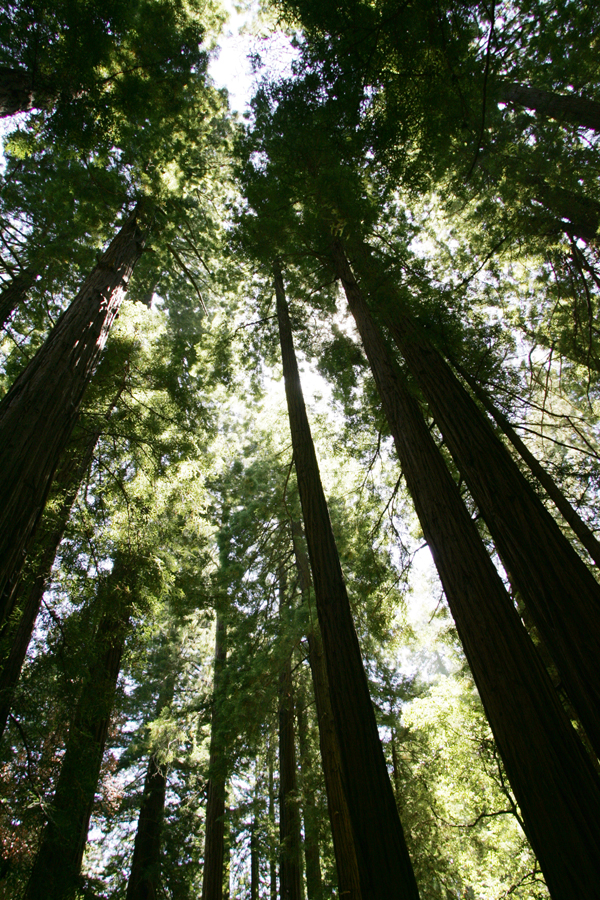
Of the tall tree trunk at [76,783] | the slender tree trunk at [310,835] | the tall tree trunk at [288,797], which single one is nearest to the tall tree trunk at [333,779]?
the tall tree trunk at [288,797]

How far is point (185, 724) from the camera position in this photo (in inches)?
353

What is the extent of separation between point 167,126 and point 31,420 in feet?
18.7

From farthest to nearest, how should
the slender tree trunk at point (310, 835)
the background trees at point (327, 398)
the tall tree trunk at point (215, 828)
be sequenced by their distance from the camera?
the tall tree trunk at point (215, 828) → the slender tree trunk at point (310, 835) → the background trees at point (327, 398)

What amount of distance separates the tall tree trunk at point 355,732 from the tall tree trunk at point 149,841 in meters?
7.61

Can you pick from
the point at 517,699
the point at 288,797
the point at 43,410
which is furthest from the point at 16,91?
the point at 288,797

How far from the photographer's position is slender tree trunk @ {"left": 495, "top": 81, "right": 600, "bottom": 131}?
575cm

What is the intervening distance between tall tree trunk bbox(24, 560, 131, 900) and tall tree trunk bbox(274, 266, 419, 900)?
248 centimetres

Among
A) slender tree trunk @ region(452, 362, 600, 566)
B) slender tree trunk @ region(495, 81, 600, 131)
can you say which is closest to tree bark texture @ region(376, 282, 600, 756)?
slender tree trunk @ region(452, 362, 600, 566)

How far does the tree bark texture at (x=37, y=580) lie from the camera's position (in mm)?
3846

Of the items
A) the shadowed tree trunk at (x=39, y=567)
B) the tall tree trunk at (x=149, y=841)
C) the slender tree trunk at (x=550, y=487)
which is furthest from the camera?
the tall tree trunk at (x=149, y=841)

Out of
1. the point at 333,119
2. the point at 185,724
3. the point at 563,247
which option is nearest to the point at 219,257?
the point at 333,119

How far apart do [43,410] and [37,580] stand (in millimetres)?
2102

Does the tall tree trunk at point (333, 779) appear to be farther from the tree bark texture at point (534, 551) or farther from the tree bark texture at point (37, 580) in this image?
the tree bark texture at point (37, 580)

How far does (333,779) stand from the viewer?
16.8ft
